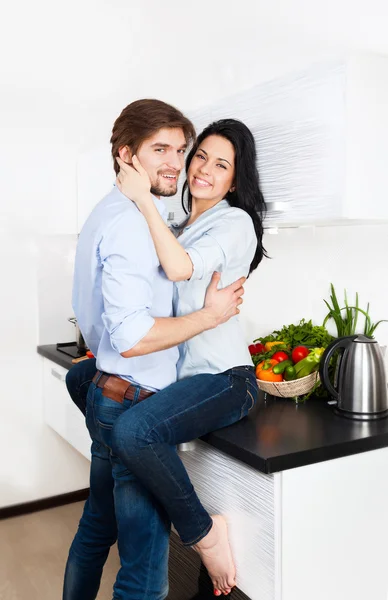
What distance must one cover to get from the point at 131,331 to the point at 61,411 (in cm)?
174

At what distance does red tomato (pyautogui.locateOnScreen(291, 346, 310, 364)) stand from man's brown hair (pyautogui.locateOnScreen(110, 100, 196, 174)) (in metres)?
0.82

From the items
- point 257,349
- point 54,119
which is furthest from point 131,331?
point 54,119

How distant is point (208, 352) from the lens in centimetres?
175

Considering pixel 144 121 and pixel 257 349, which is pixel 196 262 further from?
pixel 257 349

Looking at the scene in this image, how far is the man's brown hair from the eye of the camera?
1.60 m

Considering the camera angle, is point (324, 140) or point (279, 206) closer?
point (324, 140)

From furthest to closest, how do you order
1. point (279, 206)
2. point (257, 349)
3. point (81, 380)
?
point (257, 349), point (81, 380), point (279, 206)

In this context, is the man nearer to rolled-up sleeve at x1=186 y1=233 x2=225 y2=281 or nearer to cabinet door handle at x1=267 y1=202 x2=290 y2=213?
rolled-up sleeve at x1=186 y1=233 x2=225 y2=281

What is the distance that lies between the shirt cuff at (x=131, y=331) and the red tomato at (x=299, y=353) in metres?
0.71

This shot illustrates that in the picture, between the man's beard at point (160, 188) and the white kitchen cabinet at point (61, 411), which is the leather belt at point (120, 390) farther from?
the white kitchen cabinet at point (61, 411)

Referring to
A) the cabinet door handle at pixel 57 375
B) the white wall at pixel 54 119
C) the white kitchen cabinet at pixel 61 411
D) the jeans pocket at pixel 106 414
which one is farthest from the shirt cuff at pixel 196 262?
the cabinet door handle at pixel 57 375

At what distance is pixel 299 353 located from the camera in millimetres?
2057

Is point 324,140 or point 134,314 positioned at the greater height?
point 324,140

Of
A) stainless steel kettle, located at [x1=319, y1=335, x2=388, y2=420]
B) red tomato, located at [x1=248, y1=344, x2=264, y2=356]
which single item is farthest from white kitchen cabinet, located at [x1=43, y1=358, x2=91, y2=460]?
stainless steel kettle, located at [x1=319, y1=335, x2=388, y2=420]
